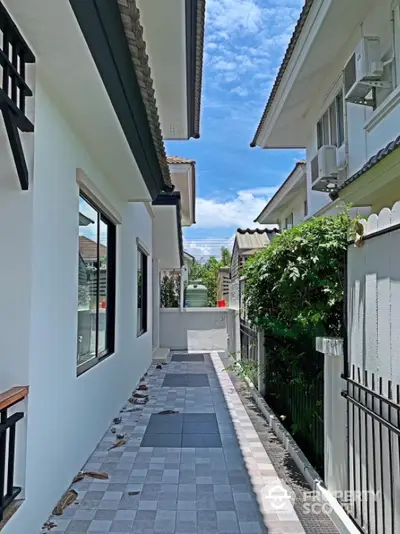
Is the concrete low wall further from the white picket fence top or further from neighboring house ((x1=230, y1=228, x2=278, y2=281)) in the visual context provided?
the white picket fence top

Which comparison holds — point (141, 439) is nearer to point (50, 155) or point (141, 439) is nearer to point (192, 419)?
point (192, 419)

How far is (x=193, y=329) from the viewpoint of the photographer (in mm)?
14812

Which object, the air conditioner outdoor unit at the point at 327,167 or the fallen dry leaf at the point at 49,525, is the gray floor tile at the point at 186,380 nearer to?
the air conditioner outdoor unit at the point at 327,167

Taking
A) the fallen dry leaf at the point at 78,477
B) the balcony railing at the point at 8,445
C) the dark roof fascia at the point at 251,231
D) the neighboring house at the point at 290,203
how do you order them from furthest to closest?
the dark roof fascia at the point at 251,231
the neighboring house at the point at 290,203
the fallen dry leaf at the point at 78,477
the balcony railing at the point at 8,445

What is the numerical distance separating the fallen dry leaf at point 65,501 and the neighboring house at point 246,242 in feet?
30.0

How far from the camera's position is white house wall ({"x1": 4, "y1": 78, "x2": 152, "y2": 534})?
2.86 meters

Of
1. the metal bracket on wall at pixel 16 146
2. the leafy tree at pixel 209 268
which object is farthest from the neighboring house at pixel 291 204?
the leafy tree at pixel 209 268

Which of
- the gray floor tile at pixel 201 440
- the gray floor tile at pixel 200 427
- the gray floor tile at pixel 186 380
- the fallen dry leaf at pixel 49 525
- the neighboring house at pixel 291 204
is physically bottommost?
the gray floor tile at pixel 186 380

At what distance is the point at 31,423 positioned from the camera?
2.89m

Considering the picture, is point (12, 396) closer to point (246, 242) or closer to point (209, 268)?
point (246, 242)

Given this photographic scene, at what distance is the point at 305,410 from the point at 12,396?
10.5 ft

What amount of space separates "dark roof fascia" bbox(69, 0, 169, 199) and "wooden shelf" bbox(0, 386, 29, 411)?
2110mm

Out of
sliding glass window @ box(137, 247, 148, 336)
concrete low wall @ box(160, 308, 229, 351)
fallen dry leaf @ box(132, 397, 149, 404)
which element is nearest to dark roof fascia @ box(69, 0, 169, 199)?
fallen dry leaf @ box(132, 397, 149, 404)

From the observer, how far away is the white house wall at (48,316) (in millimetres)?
2861
